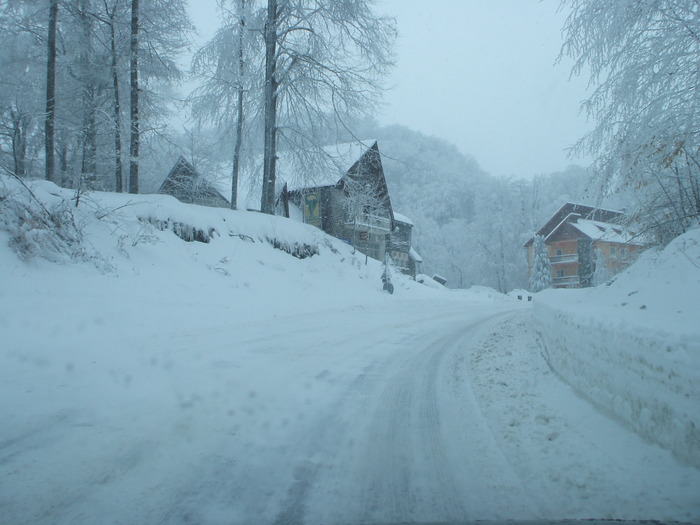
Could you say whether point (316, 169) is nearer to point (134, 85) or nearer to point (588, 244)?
point (134, 85)

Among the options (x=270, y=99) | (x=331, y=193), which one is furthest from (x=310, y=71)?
(x=331, y=193)

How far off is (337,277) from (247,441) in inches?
506

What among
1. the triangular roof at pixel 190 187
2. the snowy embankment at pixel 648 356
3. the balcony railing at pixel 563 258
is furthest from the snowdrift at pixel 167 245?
the balcony railing at pixel 563 258

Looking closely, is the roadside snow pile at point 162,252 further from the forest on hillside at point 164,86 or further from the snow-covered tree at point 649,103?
the snow-covered tree at point 649,103

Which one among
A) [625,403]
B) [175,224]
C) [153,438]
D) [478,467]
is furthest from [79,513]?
[175,224]

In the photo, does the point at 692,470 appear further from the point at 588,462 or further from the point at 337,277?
the point at 337,277

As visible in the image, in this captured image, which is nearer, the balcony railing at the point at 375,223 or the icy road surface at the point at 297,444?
the icy road surface at the point at 297,444

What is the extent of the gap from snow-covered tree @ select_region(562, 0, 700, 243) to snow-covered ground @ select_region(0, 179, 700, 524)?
3443 mm

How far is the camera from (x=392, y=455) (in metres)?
3.08

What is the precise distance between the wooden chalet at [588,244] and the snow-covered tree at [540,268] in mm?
320

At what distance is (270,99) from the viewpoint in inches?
648

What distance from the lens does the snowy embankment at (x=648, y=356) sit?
2576mm

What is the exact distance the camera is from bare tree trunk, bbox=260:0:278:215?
53.3ft

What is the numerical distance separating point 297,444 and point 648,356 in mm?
2497
